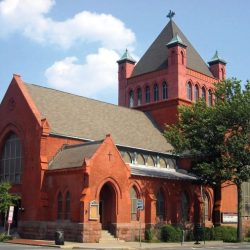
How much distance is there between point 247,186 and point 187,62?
17.0m

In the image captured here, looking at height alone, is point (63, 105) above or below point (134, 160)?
above

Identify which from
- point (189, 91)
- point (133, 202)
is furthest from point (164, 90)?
point (133, 202)

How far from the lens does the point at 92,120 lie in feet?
155

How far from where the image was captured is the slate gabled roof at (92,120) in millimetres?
44188

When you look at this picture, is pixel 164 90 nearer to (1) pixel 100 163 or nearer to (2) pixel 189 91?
(2) pixel 189 91

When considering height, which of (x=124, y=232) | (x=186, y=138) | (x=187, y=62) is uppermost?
(x=187, y=62)

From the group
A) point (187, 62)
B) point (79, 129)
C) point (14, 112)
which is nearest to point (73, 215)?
point (79, 129)

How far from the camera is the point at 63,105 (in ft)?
153

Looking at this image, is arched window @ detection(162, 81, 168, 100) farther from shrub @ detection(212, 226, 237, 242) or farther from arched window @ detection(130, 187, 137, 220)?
arched window @ detection(130, 187, 137, 220)

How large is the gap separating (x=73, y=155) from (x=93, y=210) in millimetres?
5527

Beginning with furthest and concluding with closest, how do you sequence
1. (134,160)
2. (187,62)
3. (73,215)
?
(187,62)
(134,160)
(73,215)

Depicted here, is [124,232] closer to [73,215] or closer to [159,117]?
[73,215]

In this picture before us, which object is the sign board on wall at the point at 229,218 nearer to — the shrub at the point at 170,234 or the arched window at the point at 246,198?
the arched window at the point at 246,198

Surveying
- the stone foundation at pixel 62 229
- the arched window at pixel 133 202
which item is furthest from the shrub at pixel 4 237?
the arched window at pixel 133 202
